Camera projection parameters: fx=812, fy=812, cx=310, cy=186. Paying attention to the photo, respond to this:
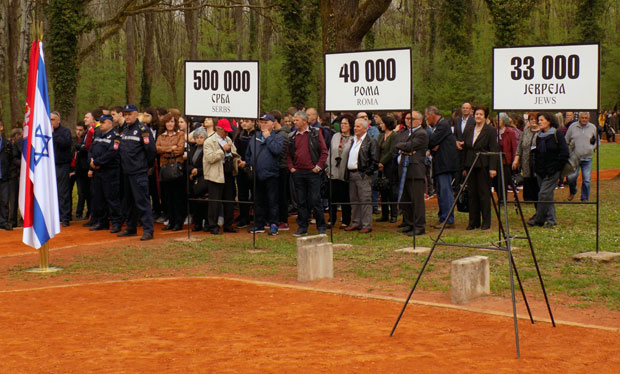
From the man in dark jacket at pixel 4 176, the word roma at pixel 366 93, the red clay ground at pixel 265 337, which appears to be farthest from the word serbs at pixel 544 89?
the man in dark jacket at pixel 4 176

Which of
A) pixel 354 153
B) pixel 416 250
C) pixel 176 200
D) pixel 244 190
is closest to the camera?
pixel 416 250

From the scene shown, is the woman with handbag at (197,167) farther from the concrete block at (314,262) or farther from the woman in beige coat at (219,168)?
the concrete block at (314,262)

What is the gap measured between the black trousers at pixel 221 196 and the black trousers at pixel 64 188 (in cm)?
344

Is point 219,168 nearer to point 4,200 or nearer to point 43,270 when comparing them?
point 43,270

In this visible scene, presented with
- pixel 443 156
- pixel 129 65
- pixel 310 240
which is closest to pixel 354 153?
pixel 443 156

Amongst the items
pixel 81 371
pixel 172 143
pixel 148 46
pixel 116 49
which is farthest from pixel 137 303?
pixel 116 49

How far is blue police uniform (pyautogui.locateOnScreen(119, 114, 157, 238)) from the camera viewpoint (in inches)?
571

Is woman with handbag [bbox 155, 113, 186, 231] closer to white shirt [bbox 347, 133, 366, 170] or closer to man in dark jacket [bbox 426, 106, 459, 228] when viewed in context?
white shirt [bbox 347, 133, 366, 170]

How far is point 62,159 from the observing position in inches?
646

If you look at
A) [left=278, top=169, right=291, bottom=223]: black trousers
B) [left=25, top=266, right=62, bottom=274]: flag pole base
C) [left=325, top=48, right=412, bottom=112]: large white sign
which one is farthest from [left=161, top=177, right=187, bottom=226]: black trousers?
[left=25, top=266, right=62, bottom=274]: flag pole base

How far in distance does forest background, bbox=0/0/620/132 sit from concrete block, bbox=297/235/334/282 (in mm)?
12912

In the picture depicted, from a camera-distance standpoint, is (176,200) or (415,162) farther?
(176,200)

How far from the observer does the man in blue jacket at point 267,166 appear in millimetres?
14695

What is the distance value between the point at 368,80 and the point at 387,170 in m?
2.99
